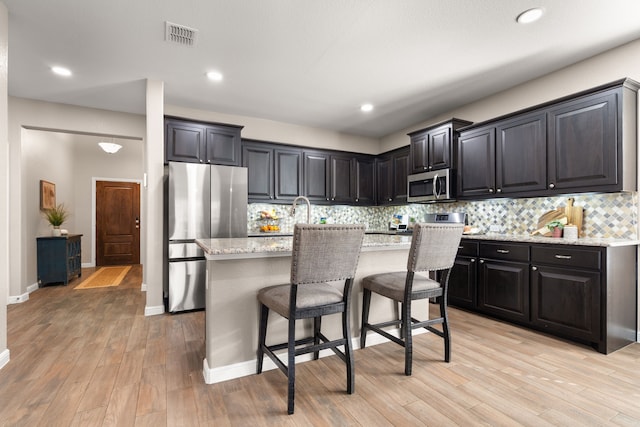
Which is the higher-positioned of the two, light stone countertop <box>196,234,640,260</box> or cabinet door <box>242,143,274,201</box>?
cabinet door <box>242,143,274,201</box>

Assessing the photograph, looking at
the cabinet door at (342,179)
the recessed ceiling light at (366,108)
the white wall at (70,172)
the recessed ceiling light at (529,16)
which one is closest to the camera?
the recessed ceiling light at (529,16)

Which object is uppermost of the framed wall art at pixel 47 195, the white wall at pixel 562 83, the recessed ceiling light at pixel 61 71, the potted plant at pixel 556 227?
the recessed ceiling light at pixel 61 71

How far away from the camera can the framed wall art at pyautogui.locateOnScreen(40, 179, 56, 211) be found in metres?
4.97

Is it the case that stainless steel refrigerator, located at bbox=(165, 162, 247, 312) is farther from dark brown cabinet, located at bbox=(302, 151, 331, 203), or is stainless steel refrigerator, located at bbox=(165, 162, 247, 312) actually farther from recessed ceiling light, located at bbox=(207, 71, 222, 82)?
dark brown cabinet, located at bbox=(302, 151, 331, 203)

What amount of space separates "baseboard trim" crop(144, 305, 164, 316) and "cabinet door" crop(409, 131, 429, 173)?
3.78 meters

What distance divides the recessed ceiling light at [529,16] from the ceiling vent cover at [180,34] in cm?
258

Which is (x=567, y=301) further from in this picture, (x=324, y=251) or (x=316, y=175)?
(x=316, y=175)

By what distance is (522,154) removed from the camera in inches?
130

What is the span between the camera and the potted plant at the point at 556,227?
3.04 metres

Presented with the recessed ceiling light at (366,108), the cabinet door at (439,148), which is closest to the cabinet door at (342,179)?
the recessed ceiling light at (366,108)

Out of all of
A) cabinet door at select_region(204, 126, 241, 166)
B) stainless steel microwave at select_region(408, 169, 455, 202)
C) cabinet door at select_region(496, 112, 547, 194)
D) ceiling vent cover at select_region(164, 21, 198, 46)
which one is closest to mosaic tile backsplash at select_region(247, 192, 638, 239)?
cabinet door at select_region(496, 112, 547, 194)

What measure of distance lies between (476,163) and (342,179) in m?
2.28

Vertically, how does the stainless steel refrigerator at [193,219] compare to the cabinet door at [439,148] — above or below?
below

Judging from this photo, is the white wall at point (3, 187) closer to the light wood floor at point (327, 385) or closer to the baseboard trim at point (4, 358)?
the baseboard trim at point (4, 358)
